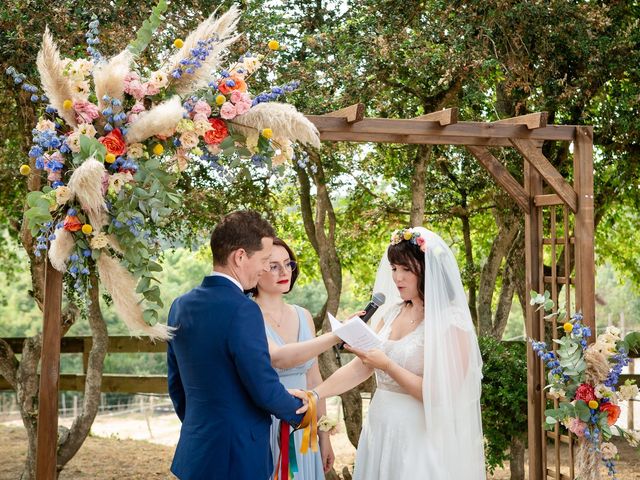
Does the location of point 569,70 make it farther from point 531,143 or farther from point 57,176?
point 57,176

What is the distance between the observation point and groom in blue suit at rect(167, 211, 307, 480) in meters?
2.95

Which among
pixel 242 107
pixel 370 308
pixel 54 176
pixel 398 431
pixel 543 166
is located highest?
pixel 543 166

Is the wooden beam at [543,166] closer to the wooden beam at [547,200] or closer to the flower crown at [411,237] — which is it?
the wooden beam at [547,200]

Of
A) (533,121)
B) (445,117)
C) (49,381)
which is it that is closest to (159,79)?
(49,381)

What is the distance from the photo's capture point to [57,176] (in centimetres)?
299

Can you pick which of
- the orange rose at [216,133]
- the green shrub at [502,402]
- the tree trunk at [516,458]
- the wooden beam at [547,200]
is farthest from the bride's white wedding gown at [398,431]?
the tree trunk at [516,458]

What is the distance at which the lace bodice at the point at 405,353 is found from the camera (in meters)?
3.75

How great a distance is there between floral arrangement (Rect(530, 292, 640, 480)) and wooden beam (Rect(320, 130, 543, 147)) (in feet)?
3.90

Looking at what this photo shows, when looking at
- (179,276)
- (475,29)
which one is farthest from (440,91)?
(179,276)

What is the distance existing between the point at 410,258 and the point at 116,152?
1.47 meters

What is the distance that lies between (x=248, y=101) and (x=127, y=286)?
0.89 metres

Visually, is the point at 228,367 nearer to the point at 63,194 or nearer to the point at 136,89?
the point at 63,194

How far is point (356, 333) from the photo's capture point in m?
3.42

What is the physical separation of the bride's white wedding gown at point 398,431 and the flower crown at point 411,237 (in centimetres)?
37
